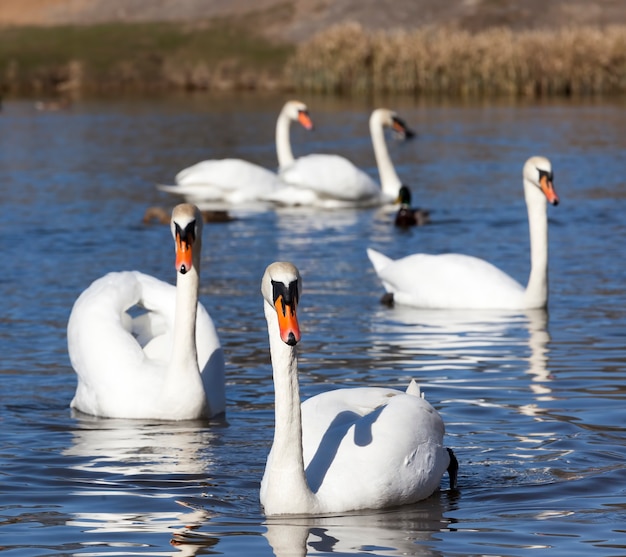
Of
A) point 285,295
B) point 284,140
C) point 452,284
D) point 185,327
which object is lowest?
point 452,284

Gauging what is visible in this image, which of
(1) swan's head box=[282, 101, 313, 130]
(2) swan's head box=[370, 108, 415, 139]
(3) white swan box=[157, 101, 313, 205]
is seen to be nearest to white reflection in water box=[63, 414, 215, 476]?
(3) white swan box=[157, 101, 313, 205]

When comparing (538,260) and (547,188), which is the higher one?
(547,188)

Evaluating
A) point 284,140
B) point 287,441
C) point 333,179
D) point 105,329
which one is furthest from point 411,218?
point 287,441

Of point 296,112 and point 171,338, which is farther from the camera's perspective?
point 296,112

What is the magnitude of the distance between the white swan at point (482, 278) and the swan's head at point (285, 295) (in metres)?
5.62

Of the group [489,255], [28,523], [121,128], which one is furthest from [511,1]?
[28,523]

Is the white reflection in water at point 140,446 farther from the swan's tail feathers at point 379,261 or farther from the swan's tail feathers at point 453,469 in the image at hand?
the swan's tail feathers at point 379,261

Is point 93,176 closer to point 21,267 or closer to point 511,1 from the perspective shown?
point 21,267

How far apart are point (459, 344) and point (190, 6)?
71873mm

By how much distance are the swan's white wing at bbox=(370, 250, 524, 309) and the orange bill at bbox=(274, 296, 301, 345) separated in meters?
5.77

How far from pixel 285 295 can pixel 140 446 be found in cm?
213

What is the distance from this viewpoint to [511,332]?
35.0 feet

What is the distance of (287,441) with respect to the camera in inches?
234

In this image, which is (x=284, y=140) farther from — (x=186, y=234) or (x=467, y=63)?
(x=467, y=63)
